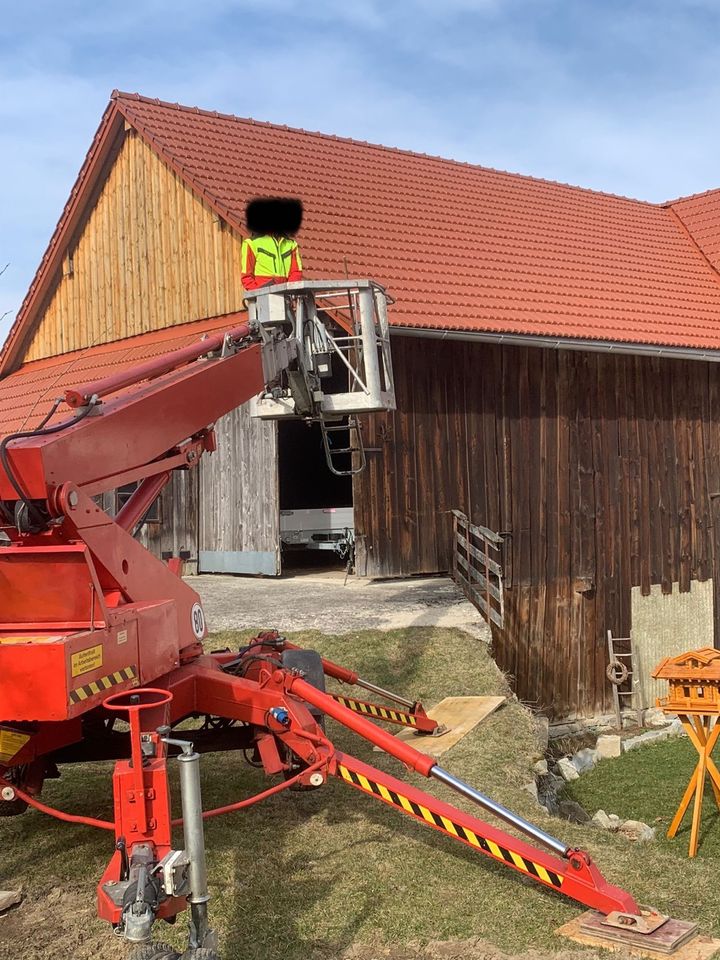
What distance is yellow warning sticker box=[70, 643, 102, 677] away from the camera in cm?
482

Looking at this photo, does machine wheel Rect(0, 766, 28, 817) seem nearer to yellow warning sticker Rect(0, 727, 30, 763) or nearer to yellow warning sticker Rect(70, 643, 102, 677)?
yellow warning sticker Rect(0, 727, 30, 763)

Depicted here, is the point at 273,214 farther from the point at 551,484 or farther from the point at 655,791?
the point at 655,791

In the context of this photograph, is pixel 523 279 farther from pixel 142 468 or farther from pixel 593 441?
pixel 142 468

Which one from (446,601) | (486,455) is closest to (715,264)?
(486,455)

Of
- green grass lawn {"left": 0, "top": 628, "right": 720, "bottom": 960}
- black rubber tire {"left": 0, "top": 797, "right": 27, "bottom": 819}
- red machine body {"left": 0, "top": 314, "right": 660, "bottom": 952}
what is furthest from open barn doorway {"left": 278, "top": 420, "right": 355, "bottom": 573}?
black rubber tire {"left": 0, "top": 797, "right": 27, "bottom": 819}

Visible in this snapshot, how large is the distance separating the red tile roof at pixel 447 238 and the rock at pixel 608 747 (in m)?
5.57

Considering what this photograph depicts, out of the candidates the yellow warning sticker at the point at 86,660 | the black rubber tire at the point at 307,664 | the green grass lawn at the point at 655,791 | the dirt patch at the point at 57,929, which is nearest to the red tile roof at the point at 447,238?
the green grass lawn at the point at 655,791

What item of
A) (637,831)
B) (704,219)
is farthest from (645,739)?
(704,219)

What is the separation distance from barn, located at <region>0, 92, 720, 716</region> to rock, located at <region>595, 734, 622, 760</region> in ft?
4.01

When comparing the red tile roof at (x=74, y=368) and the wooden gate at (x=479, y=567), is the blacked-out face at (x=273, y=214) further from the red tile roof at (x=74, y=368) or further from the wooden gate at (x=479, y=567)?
the wooden gate at (x=479, y=567)

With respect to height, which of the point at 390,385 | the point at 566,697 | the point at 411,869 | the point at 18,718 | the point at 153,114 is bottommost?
the point at 566,697

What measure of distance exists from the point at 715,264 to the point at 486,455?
832 cm

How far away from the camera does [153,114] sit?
16.6 metres

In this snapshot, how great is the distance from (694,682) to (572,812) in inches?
77.9
